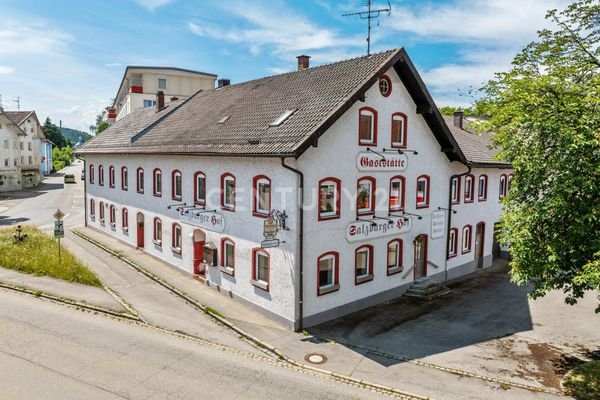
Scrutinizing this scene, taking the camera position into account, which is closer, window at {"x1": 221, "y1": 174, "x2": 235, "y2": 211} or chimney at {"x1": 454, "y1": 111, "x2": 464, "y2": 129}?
window at {"x1": 221, "y1": 174, "x2": 235, "y2": 211}

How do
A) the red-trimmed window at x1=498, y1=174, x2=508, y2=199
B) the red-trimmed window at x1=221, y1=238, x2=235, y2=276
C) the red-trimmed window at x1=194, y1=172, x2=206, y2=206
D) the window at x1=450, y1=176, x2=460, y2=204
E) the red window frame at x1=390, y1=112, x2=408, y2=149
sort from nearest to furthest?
the red-trimmed window at x1=221, y1=238, x2=235, y2=276 → the red window frame at x1=390, y1=112, x2=408, y2=149 → the red-trimmed window at x1=194, y1=172, x2=206, y2=206 → the window at x1=450, y1=176, x2=460, y2=204 → the red-trimmed window at x1=498, y1=174, x2=508, y2=199

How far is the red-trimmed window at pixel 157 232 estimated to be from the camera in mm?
23511

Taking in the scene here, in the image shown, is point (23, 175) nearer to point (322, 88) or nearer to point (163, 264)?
point (163, 264)

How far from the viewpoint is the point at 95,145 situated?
31641 mm

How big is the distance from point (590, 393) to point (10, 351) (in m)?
16.3

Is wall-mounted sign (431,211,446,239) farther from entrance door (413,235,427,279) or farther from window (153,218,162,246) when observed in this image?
window (153,218,162,246)

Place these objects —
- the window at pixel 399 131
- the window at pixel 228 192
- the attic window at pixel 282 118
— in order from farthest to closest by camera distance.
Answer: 1. the window at pixel 399 131
2. the window at pixel 228 192
3. the attic window at pixel 282 118

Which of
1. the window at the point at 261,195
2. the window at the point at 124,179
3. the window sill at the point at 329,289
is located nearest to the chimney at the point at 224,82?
the window at the point at 124,179

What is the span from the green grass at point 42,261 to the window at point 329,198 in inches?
426

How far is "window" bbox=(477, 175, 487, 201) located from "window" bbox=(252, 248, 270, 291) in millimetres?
14427

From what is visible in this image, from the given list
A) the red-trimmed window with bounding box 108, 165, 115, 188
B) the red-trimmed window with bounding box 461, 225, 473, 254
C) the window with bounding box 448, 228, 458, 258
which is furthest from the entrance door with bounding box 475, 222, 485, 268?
the red-trimmed window with bounding box 108, 165, 115, 188

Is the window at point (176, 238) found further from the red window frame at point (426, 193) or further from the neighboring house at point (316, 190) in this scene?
the red window frame at point (426, 193)

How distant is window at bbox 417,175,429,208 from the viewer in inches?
802

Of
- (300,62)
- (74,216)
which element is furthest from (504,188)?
(74,216)
